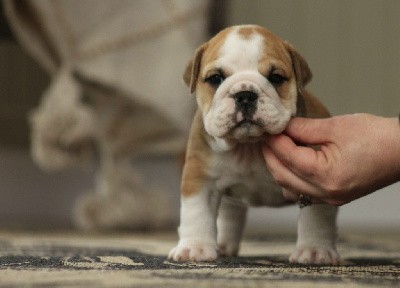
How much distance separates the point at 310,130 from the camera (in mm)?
1133

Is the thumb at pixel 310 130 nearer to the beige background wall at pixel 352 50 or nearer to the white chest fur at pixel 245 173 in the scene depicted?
the white chest fur at pixel 245 173

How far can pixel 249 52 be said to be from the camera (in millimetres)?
1172

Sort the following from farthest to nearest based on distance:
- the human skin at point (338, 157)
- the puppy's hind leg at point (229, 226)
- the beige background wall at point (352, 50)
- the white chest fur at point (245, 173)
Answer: the beige background wall at point (352, 50), the puppy's hind leg at point (229, 226), the white chest fur at point (245, 173), the human skin at point (338, 157)

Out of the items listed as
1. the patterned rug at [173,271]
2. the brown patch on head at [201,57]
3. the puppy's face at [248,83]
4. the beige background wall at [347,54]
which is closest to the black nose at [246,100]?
the puppy's face at [248,83]

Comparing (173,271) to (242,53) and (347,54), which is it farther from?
(347,54)

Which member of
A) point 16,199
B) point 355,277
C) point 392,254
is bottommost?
point 355,277

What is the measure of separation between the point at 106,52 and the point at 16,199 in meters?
1.13

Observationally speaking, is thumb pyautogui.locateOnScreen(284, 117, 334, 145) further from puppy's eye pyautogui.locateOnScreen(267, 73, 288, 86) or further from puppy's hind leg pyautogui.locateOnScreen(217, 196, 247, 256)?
puppy's hind leg pyautogui.locateOnScreen(217, 196, 247, 256)

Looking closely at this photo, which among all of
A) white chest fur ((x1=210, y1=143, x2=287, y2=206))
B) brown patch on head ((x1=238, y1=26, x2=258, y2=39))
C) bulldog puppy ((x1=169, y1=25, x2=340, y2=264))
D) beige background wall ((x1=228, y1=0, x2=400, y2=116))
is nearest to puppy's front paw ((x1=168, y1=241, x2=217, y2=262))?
bulldog puppy ((x1=169, y1=25, x2=340, y2=264))

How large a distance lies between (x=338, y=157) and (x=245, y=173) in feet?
0.78

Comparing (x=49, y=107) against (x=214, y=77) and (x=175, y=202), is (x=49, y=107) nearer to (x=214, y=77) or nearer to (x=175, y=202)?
(x=175, y=202)

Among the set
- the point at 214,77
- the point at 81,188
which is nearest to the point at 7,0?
the point at 81,188

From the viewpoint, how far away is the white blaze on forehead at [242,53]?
117 centimetres

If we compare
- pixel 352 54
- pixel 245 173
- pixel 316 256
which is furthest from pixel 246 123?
pixel 352 54
